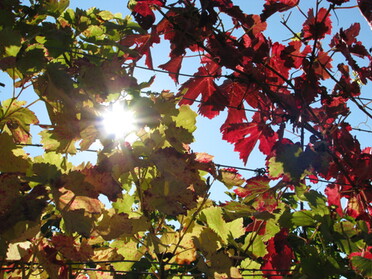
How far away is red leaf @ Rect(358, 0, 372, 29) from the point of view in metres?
1.17

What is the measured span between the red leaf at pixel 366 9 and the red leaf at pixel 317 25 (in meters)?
0.11

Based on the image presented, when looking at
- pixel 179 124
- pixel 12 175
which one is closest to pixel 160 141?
pixel 179 124

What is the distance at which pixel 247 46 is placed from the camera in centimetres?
129

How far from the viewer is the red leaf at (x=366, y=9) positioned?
117 centimetres

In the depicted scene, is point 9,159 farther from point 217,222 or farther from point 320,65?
point 320,65

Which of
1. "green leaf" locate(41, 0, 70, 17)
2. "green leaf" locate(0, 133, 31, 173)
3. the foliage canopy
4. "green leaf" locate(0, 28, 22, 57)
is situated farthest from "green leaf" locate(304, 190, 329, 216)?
"green leaf" locate(41, 0, 70, 17)

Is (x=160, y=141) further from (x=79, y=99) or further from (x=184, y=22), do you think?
(x=184, y=22)

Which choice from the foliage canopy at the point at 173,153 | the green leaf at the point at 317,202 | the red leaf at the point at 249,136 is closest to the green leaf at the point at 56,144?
the foliage canopy at the point at 173,153

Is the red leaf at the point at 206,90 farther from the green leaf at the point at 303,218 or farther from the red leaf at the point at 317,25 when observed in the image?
the green leaf at the point at 303,218

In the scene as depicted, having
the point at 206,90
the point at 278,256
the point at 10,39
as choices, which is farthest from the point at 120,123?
the point at 278,256

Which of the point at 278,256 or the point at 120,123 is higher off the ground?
the point at 120,123

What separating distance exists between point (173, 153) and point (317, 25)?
76cm

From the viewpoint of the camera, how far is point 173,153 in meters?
0.88

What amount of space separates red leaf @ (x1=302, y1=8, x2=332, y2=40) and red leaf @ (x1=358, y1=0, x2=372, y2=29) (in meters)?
0.11
